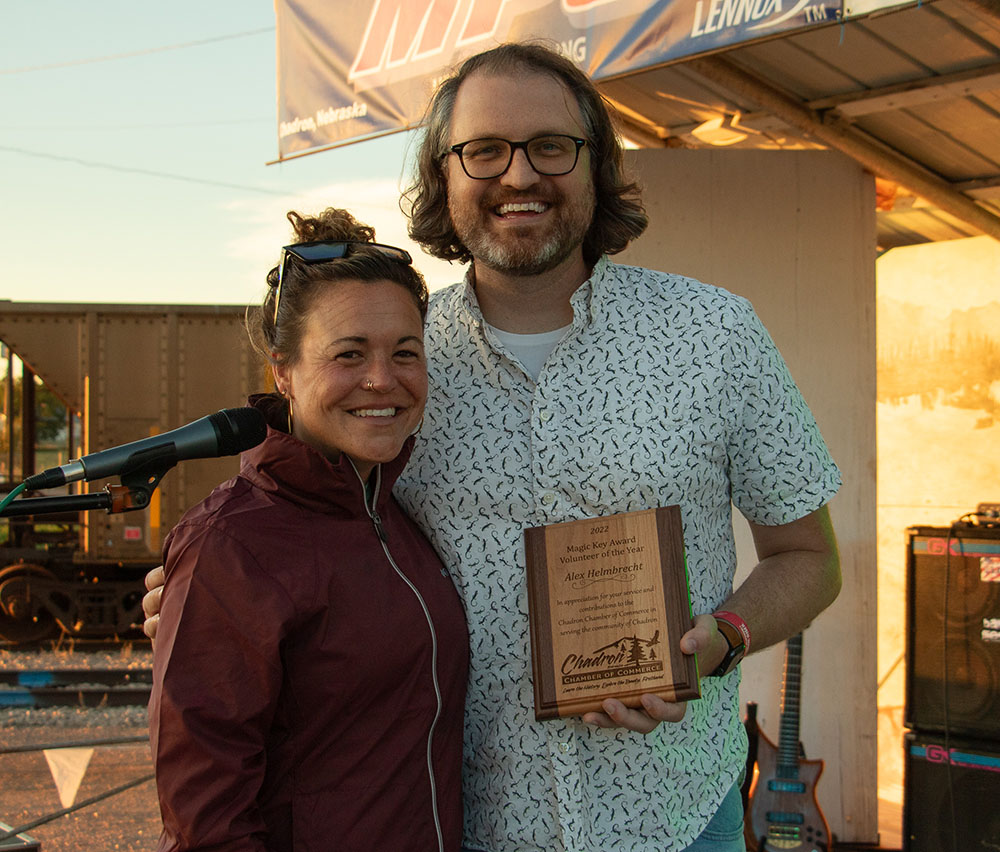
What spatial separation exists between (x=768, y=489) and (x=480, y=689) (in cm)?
70

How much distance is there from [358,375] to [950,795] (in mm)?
3718

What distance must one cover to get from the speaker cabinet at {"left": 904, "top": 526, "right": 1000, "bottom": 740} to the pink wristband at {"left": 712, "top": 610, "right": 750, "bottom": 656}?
290cm

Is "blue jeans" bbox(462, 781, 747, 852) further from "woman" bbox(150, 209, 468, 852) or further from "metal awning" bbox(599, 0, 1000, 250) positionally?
"metal awning" bbox(599, 0, 1000, 250)

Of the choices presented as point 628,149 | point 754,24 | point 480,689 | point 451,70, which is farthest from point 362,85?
point 480,689

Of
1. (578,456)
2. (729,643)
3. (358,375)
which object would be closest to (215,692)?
(358,375)

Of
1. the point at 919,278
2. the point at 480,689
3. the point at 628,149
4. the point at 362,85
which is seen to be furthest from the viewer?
the point at 919,278

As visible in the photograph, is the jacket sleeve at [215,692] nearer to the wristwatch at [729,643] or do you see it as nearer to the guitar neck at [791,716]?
the wristwatch at [729,643]

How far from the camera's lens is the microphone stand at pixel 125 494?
64.3 inches

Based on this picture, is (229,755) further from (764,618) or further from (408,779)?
(764,618)

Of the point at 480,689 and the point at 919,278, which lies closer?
the point at 480,689

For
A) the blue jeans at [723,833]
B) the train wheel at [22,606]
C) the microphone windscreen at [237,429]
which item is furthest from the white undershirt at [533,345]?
the train wheel at [22,606]

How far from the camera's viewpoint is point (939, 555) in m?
4.46

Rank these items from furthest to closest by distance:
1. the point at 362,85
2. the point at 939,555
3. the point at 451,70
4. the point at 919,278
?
the point at 919,278 → the point at 362,85 → the point at 939,555 → the point at 451,70

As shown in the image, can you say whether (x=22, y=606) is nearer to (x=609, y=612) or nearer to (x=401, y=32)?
(x=401, y=32)
